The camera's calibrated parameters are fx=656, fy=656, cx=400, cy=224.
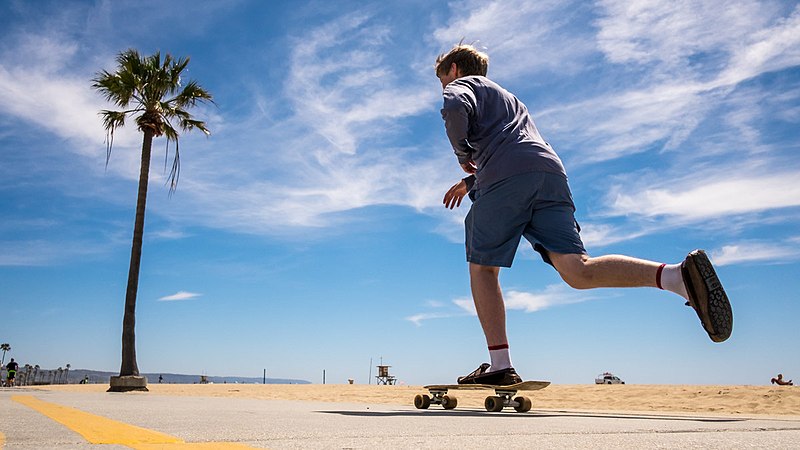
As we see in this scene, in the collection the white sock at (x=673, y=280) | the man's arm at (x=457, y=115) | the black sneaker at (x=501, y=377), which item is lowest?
the black sneaker at (x=501, y=377)

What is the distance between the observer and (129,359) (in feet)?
56.5

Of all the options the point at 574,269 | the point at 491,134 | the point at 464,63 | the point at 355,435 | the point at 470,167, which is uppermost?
the point at 464,63

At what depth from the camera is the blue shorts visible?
3951mm

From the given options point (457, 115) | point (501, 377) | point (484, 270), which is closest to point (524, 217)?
point (484, 270)

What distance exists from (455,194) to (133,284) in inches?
598

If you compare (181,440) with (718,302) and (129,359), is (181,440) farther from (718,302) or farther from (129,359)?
(129,359)

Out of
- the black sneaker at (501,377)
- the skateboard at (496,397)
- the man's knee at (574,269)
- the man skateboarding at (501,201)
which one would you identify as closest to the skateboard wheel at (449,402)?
the skateboard at (496,397)

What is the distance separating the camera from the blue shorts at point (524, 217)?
395cm

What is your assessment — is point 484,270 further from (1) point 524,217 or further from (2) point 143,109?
(2) point 143,109

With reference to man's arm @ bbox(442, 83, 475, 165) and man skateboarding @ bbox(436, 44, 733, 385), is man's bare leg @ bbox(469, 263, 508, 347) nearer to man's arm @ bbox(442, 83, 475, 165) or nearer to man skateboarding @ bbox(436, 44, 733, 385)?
man skateboarding @ bbox(436, 44, 733, 385)

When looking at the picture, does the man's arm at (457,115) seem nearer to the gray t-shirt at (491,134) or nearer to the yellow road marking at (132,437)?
the gray t-shirt at (491,134)

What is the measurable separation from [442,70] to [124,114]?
1677 cm

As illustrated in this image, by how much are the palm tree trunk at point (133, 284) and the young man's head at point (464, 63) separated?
→ 1519cm

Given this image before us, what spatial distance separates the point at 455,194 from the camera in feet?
16.0
